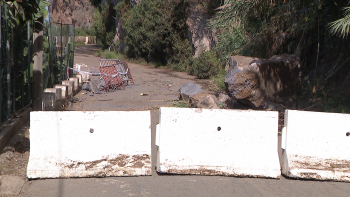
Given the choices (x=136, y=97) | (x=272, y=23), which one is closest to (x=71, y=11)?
(x=136, y=97)

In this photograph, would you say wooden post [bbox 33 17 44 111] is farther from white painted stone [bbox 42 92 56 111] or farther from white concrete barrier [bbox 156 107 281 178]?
white concrete barrier [bbox 156 107 281 178]

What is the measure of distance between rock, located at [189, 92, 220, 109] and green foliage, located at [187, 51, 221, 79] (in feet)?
30.5

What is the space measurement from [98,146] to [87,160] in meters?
0.25

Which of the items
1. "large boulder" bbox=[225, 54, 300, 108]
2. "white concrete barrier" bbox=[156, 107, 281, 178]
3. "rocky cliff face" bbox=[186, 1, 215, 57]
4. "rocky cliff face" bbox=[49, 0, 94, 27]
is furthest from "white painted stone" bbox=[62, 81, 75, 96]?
"rocky cliff face" bbox=[49, 0, 94, 27]

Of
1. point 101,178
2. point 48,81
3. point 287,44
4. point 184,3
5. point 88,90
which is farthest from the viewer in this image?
point 184,3

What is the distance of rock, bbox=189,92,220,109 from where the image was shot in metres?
10.9

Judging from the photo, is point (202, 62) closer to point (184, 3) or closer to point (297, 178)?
point (184, 3)

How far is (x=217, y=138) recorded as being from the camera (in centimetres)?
570

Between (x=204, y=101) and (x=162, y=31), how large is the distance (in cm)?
1549

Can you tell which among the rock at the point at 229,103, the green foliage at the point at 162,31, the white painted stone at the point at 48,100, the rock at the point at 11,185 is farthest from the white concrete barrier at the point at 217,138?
the green foliage at the point at 162,31

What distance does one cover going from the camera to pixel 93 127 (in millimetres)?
5508

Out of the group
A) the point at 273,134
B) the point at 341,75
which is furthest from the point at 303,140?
the point at 341,75

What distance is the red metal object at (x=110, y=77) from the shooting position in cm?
1547

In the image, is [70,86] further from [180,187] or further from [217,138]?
[180,187]
